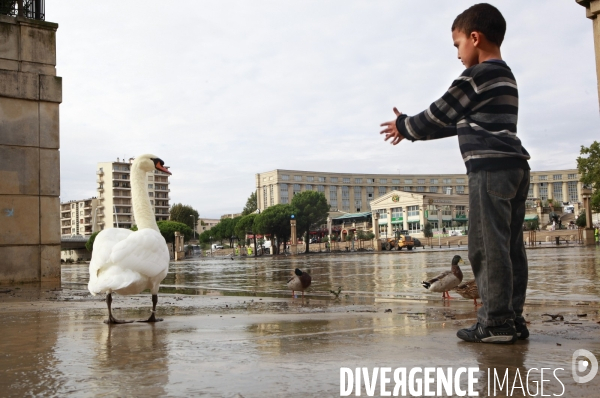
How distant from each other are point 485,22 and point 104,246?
336cm

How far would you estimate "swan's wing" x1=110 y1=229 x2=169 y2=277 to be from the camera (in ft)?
15.5

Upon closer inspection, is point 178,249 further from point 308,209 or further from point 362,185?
point 362,185

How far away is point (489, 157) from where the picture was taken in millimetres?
3285

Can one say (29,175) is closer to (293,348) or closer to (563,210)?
(293,348)

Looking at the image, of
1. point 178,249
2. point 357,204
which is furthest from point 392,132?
point 357,204

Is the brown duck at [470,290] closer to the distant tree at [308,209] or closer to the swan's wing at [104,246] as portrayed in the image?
the swan's wing at [104,246]

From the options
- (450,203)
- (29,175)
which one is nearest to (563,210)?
(450,203)

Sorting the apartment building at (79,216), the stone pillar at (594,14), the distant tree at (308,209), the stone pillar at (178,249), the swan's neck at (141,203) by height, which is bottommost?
the stone pillar at (178,249)

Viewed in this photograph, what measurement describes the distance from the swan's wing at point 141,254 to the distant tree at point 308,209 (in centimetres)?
7839

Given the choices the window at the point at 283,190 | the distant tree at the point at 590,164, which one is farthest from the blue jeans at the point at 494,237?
the window at the point at 283,190

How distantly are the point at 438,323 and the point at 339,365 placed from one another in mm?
2070

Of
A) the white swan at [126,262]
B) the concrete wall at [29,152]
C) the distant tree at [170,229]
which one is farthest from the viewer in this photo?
the distant tree at [170,229]

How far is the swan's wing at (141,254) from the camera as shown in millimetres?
4727

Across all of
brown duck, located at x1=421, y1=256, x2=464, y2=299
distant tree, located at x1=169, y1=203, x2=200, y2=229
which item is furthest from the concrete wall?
distant tree, located at x1=169, y1=203, x2=200, y2=229
